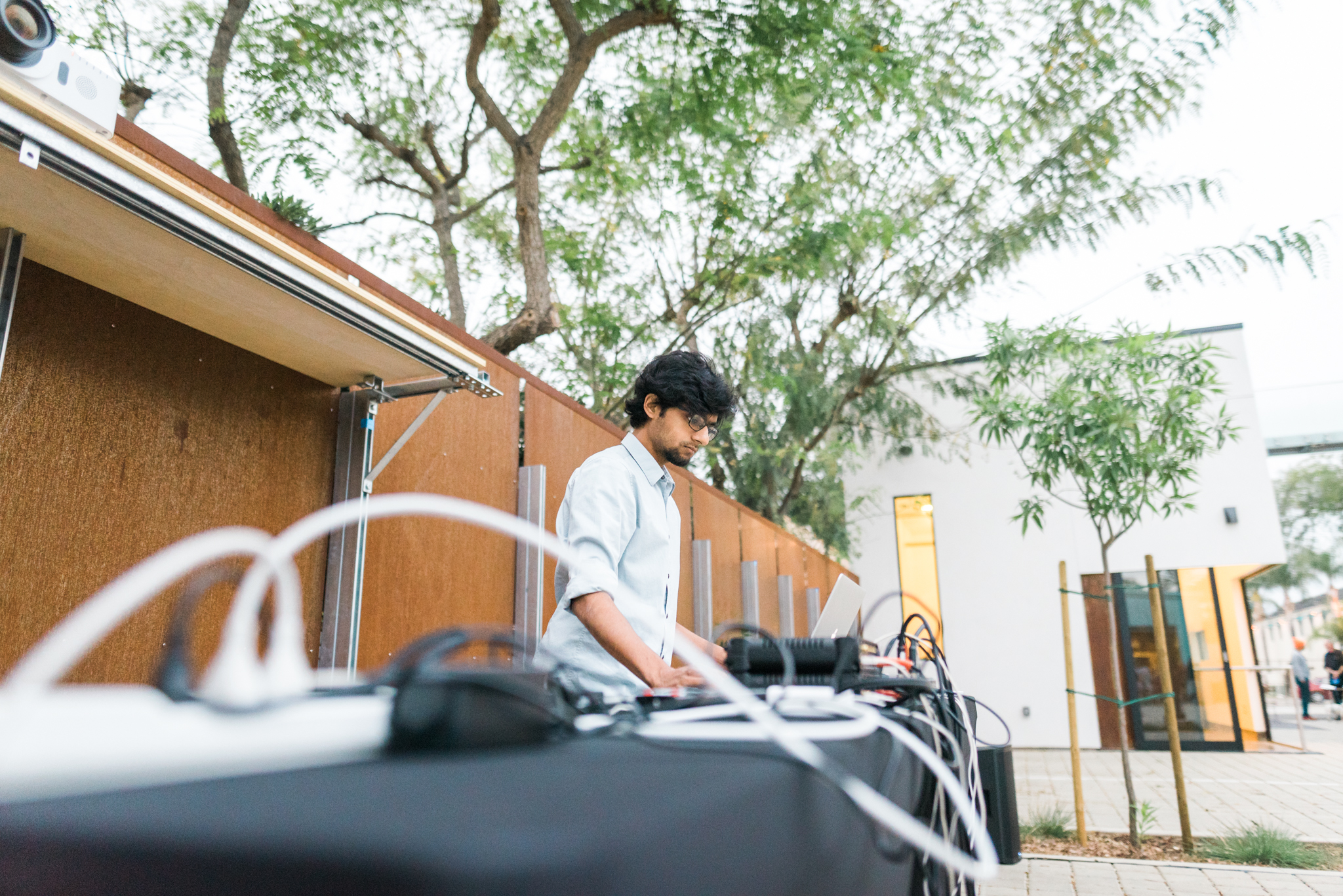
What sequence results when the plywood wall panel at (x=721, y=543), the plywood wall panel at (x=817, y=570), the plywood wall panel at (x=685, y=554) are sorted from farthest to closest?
the plywood wall panel at (x=817, y=570) → the plywood wall panel at (x=721, y=543) → the plywood wall panel at (x=685, y=554)

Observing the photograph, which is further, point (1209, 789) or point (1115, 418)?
point (1209, 789)

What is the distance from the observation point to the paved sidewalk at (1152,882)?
3137 millimetres

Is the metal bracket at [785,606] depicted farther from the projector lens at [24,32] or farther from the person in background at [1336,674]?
the person in background at [1336,674]

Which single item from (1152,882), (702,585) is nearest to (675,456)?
(1152,882)

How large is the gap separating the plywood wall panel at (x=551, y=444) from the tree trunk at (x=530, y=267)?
1366 millimetres

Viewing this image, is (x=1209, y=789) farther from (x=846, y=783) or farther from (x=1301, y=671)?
(x=1301, y=671)

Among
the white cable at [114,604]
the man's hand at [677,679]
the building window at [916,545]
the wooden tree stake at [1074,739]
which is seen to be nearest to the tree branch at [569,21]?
the wooden tree stake at [1074,739]

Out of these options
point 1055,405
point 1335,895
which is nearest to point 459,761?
point 1335,895

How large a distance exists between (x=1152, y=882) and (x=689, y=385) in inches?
126

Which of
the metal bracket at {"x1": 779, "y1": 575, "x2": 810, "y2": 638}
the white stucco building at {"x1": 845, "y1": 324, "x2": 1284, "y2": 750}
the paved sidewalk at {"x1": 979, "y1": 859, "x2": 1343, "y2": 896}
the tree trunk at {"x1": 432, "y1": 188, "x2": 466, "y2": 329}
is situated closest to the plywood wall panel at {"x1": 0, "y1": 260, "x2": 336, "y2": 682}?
the paved sidewalk at {"x1": 979, "y1": 859, "x2": 1343, "y2": 896}

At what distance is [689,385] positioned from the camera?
1.68m

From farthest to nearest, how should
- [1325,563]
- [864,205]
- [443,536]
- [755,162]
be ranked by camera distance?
[1325,563]
[864,205]
[755,162]
[443,536]

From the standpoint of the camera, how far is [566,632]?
56.6 inches

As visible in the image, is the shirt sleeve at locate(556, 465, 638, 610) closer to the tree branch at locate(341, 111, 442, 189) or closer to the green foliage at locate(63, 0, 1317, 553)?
the green foliage at locate(63, 0, 1317, 553)
